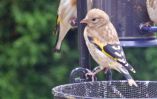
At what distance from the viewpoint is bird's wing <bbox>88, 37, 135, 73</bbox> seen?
496 centimetres

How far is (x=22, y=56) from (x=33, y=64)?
7.2 inches

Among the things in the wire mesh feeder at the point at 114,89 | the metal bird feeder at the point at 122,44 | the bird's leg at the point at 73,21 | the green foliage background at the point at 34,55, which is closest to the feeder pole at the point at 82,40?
the metal bird feeder at the point at 122,44

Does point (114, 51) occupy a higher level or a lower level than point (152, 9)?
lower

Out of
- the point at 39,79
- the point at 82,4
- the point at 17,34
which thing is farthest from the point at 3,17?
the point at 82,4

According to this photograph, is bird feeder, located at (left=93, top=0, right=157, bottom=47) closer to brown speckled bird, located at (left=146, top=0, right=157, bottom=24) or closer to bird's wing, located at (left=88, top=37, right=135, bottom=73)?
brown speckled bird, located at (left=146, top=0, right=157, bottom=24)

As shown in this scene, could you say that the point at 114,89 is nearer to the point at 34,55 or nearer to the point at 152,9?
the point at 152,9

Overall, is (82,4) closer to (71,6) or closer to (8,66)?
(71,6)

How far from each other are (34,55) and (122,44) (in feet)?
6.80

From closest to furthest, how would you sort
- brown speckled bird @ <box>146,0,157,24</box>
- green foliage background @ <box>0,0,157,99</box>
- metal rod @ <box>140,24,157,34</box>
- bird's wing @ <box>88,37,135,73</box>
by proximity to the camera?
bird's wing @ <box>88,37,135,73</box>
metal rod @ <box>140,24,157,34</box>
brown speckled bird @ <box>146,0,157,24</box>
green foliage background @ <box>0,0,157,99</box>

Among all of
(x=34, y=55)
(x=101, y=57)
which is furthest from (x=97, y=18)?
(x=34, y=55)

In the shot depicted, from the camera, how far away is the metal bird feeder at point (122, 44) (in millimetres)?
4828

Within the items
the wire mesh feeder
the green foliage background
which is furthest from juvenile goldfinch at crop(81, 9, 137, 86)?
the green foliage background

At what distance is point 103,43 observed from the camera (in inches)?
201

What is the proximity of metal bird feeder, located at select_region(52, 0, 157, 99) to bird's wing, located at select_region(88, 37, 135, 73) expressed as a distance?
0.10m
